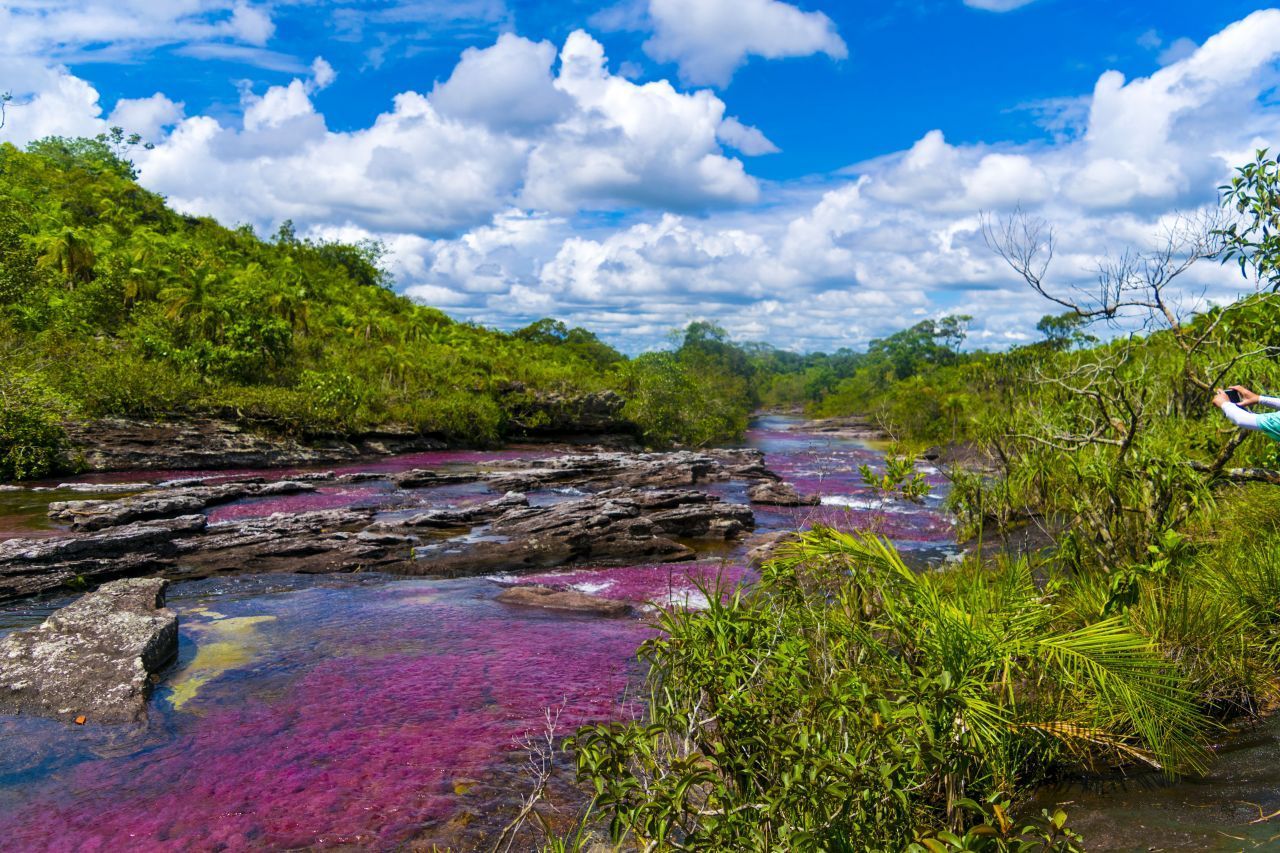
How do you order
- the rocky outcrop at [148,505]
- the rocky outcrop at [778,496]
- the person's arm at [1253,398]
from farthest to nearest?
the rocky outcrop at [778,496] → the rocky outcrop at [148,505] → the person's arm at [1253,398]

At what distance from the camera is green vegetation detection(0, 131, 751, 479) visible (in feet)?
106

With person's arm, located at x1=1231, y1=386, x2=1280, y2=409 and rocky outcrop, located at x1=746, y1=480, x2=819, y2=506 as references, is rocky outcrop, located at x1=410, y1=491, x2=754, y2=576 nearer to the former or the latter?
rocky outcrop, located at x1=746, y1=480, x2=819, y2=506

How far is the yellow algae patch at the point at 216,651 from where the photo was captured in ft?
31.3

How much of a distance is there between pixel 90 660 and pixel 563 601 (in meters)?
7.35

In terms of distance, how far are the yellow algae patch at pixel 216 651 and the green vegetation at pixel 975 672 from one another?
21.1 ft

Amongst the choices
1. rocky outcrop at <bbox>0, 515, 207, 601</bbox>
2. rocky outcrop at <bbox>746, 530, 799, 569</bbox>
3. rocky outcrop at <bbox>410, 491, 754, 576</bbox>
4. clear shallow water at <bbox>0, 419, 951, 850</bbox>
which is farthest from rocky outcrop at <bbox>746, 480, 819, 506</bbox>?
rocky outcrop at <bbox>0, 515, 207, 601</bbox>

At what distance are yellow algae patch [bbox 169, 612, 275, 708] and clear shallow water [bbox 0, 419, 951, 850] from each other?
0.13ft

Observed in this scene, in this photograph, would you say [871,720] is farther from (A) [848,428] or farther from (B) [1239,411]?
(A) [848,428]

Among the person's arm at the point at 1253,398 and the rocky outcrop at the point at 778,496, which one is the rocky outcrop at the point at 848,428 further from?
the person's arm at the point at 1253,398

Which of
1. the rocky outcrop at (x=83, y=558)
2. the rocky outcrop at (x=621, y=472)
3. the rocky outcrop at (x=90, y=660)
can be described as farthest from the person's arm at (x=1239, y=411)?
the rocky outcrop at (x=621, y=472)

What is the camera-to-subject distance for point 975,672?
5.42m

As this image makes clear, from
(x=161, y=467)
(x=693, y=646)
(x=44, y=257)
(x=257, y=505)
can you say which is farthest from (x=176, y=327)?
(x=693, y=646)

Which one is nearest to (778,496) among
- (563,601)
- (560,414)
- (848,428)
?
(563,601)

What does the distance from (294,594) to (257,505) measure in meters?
10.2
